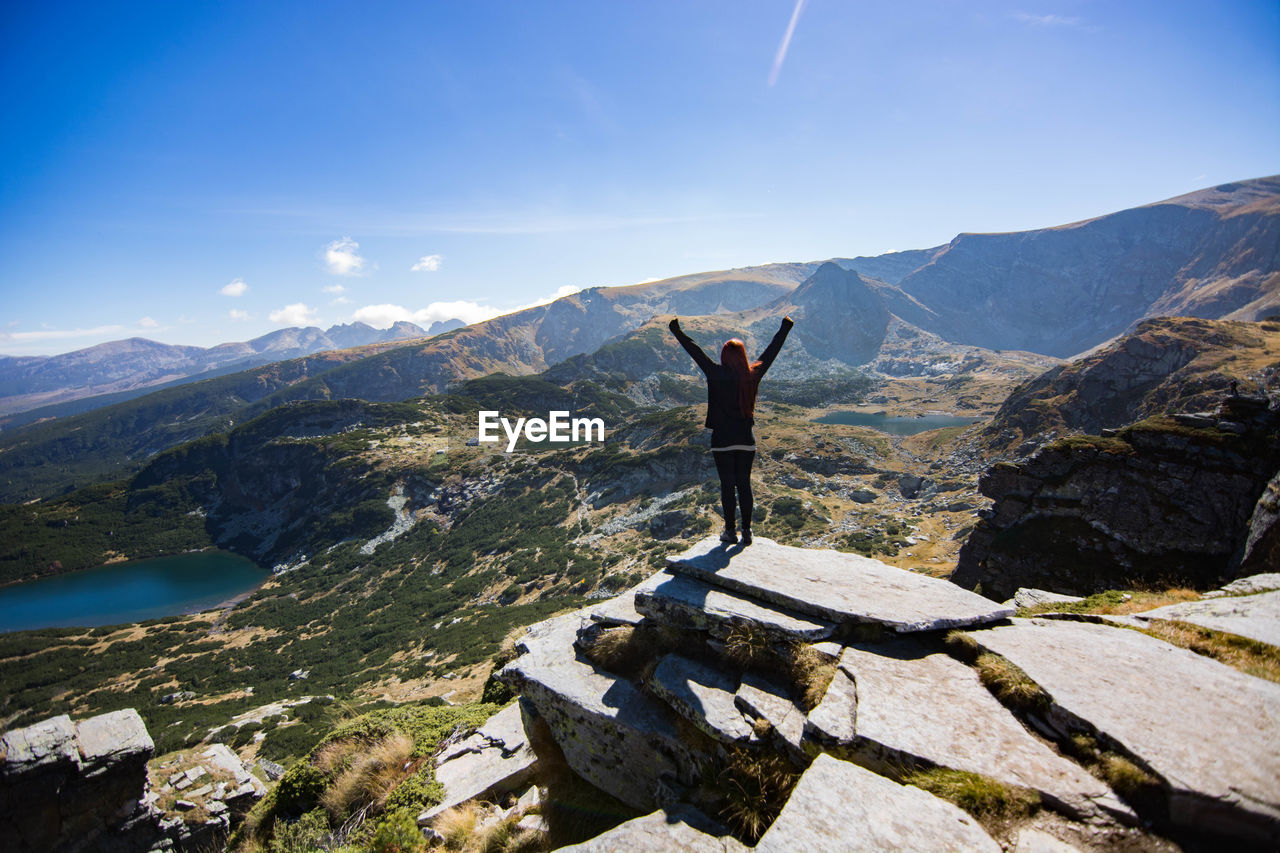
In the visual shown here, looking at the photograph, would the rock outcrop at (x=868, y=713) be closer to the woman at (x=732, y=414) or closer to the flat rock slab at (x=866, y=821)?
the flat rock slab at (x=866, y=821)

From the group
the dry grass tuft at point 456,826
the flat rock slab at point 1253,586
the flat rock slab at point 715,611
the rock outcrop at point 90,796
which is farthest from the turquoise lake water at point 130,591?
the flat rock slab at point 1253,586

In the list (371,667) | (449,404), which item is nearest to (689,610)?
(371,667)

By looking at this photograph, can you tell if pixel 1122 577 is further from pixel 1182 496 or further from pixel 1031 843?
pixel 1031 843

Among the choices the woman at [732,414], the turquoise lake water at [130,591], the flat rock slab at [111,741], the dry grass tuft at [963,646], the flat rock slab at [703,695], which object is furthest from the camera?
the turquoise lake water at [130,591]

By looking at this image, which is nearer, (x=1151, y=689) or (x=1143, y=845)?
(x=1143, y=845)

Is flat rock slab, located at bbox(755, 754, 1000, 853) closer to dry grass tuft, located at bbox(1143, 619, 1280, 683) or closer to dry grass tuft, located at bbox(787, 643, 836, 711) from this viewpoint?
dry grass tuft, located at bbox(787, 643, 836, 711)
